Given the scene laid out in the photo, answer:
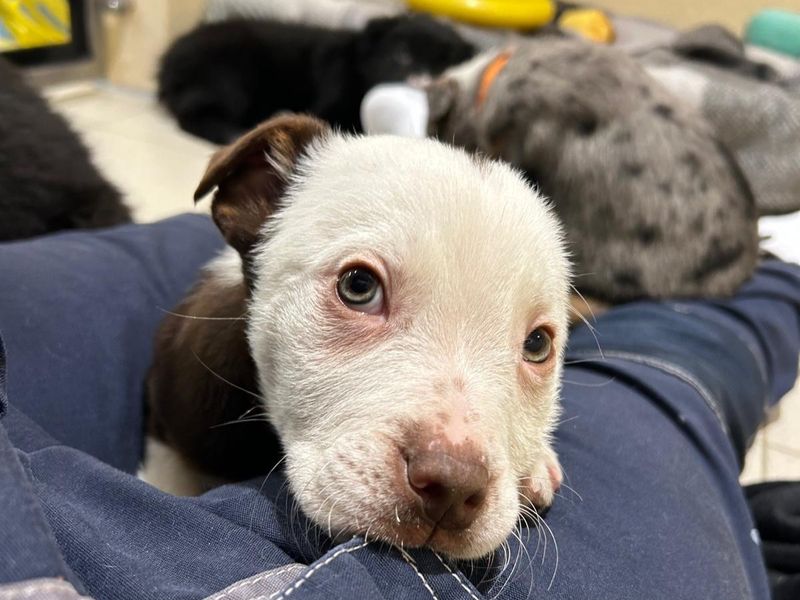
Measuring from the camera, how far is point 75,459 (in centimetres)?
101

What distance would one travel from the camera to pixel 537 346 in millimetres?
1271

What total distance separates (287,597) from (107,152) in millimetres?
4387

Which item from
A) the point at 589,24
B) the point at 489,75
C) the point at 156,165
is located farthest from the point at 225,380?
the point at 589,24

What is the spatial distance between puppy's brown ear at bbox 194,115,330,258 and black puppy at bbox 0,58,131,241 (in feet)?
3.20

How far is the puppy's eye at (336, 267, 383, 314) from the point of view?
1.15 metres

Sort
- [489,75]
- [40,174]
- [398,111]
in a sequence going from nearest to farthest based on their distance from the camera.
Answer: [40,174], [489,75], [398,111]

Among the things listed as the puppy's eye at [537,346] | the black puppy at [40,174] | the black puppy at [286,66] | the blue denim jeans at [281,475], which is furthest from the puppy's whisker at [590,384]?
the black puppy at [286,66]

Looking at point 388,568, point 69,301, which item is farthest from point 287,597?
point 69,301

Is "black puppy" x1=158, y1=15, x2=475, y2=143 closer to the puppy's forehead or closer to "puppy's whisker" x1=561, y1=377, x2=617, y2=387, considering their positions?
"puppy's whisker" x1=561, y1=377, x2=617, y2=387

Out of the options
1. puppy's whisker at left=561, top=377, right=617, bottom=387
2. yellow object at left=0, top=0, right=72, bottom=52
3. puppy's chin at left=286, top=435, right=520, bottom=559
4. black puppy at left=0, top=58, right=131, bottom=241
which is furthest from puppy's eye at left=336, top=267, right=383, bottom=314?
yellow object at left=0, top=0, right=72, bottom=52

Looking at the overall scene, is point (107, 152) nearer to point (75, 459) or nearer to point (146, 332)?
point (146, 332)

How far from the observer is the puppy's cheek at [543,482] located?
4.00 feet

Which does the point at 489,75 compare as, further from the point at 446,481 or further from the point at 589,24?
the point at 446,481

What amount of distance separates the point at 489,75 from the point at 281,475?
113 inches
